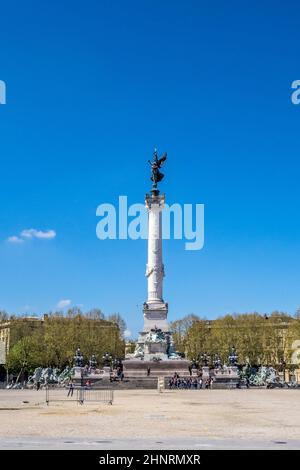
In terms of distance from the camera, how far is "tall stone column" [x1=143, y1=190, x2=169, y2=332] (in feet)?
282

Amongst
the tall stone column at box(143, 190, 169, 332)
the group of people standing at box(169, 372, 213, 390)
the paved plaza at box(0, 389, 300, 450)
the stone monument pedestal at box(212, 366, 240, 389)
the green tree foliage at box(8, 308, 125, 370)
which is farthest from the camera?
the green tree foliage at box(8, 308, 125, 370)

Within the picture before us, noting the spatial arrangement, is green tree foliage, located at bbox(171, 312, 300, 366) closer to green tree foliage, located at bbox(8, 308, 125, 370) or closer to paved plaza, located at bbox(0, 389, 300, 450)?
green tree foliage, located at bbox(8, 308, 125, 370)

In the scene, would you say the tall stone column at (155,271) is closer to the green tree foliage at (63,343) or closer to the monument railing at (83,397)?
the green tree foliage at (63,343)

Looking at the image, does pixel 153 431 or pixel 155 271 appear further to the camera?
pixel 155 271

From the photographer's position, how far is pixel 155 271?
286 ft

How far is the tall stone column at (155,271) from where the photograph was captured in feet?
282

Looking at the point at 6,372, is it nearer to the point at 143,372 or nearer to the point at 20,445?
the point at 143,372

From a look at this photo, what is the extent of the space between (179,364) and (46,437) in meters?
58.4

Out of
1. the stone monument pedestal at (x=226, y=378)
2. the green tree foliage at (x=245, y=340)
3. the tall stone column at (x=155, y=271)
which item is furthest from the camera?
the green tree foliage at (x=245, y=340)

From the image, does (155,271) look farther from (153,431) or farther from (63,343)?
(153,431)

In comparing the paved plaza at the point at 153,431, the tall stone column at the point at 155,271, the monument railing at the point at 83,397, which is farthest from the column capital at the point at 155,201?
the paved plaza at the point at 153,431

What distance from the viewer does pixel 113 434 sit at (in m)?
19.5

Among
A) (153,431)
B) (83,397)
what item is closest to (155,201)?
(83,397)

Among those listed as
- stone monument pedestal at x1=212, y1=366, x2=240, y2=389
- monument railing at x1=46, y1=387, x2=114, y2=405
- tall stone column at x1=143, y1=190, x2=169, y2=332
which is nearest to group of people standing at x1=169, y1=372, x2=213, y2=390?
stone monument pedestal at x1=212, y1=366, x2=240, y2=389
